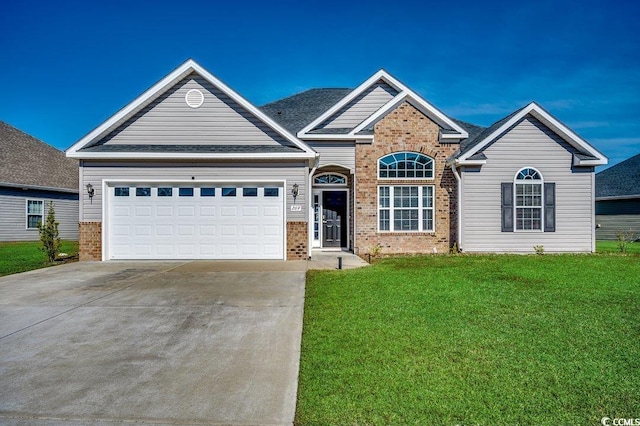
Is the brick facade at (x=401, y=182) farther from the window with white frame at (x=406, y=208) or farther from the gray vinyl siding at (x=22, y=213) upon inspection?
the gray vinyl siding at (x=22, y=213)

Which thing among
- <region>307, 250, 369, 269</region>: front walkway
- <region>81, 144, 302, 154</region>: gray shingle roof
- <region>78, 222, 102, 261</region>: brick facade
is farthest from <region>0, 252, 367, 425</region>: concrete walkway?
<region>81, 144, 302, 154</region>: gray shingle roof

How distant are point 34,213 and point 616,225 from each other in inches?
1181

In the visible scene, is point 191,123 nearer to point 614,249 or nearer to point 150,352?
point 150,352

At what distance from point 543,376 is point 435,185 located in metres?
11.3

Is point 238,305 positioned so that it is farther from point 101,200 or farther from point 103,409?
point 101,200

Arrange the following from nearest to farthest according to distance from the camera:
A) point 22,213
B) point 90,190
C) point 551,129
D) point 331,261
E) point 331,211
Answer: point 331,261 → point 90,190 → point 551,129 → point 331,211 → point 22,213

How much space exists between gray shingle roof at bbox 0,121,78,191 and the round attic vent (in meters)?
12.9

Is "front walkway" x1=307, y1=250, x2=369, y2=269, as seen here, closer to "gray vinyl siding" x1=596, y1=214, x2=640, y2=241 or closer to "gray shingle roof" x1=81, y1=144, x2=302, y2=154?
"gray shingle roof" x1=81, y1=144, x2=302, y2=154

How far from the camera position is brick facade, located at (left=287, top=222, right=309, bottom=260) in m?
12.8

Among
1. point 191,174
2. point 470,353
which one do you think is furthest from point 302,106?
point 470,353

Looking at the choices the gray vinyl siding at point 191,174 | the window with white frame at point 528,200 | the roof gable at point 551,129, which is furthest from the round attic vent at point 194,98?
the window with white frame at point 528,200

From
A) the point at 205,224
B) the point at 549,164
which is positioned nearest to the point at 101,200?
the point at 205,224

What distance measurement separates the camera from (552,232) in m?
14.4

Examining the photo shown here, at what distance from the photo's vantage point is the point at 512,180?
14273mm
